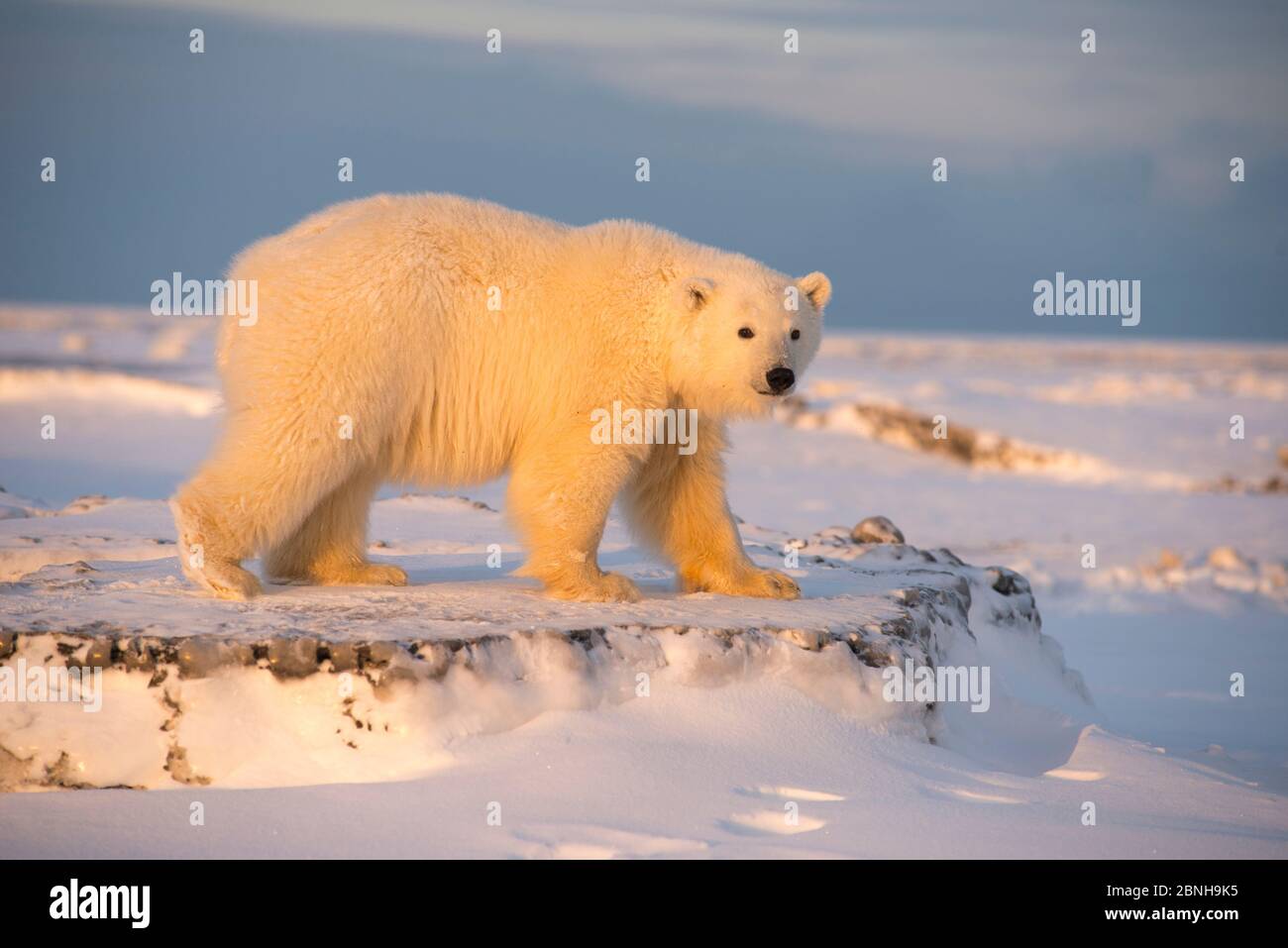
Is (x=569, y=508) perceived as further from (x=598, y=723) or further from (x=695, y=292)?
(x=598, y=723)

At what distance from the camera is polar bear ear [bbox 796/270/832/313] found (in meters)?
6.62

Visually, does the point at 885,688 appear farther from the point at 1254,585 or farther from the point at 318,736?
the point at 1254,585

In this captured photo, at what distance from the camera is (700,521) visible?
6.62 m

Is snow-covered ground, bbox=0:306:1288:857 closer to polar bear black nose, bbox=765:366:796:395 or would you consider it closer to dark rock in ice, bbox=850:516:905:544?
dark rock in ice, bbox=850:516:905:544

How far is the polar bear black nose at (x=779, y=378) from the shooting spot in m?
6.13

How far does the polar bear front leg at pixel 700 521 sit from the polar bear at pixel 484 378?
0.01 metres

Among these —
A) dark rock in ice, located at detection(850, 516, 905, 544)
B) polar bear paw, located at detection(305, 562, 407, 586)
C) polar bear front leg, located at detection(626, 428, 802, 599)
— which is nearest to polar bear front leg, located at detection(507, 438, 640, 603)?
polar bear front leg, located at detection(626, 428, 802, 599)

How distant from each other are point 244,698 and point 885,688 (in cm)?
251

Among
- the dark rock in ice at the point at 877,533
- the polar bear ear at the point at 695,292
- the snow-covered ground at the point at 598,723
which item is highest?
the polar bear ear at the point at 695,292

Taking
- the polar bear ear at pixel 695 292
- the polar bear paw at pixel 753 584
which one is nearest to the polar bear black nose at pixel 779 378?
the polar bear ear at pixel 695 292

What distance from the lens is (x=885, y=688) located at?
5.69 m

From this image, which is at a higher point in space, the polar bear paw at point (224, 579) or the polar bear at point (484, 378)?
the polar bear at point (484, 378)

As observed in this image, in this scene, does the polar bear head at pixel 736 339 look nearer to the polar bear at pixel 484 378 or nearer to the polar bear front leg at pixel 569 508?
the polar bear at pixel 484 378

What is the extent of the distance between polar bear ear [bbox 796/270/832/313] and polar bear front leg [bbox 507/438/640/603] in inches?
49.1
